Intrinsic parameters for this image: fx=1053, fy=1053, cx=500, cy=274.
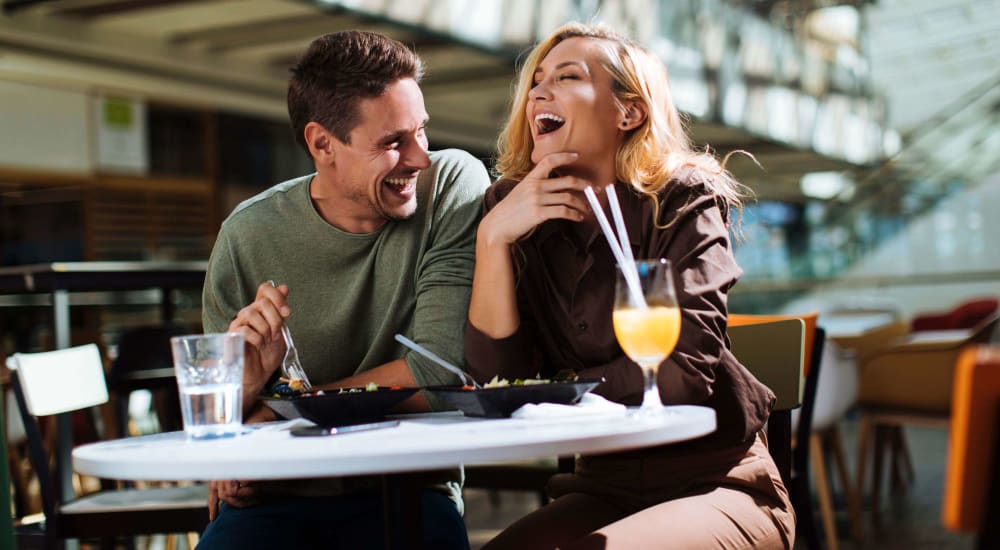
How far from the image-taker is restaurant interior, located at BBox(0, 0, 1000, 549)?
5902 mm

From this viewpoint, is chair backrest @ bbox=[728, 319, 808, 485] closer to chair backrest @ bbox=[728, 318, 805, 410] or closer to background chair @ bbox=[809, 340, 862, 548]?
chair backrest @ bbox=[728, 318, 805, 410]

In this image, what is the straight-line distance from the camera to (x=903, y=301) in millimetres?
7875

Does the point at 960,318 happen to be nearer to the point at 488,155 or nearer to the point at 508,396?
the point at 488,155

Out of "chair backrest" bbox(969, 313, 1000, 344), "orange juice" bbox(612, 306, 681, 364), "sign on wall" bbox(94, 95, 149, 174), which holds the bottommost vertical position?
"chair backrest" bbox(969, 313, 1000, 344)

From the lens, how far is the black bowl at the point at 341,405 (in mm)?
1373

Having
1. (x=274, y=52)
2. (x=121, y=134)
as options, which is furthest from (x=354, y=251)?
(x=121, y=134)

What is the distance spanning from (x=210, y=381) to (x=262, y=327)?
25 centimetres

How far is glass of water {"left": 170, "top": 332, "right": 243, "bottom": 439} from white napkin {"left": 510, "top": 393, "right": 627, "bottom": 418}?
0.37 meters

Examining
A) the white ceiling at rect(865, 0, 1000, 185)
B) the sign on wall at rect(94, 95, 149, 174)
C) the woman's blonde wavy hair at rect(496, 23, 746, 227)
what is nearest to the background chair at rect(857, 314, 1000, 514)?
the woman's blonde wavy hair at rect(496, 23, 746, 227)

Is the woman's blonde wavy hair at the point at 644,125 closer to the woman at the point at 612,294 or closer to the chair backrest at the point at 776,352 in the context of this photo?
the woman at the point at 612,294

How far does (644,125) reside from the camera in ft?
6.25

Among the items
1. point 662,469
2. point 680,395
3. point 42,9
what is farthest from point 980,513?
point 42,9

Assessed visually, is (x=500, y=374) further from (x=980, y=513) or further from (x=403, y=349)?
(x=980, y=513)

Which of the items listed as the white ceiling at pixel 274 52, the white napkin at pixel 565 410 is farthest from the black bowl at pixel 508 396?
the white ceiling at pixel 274 52
